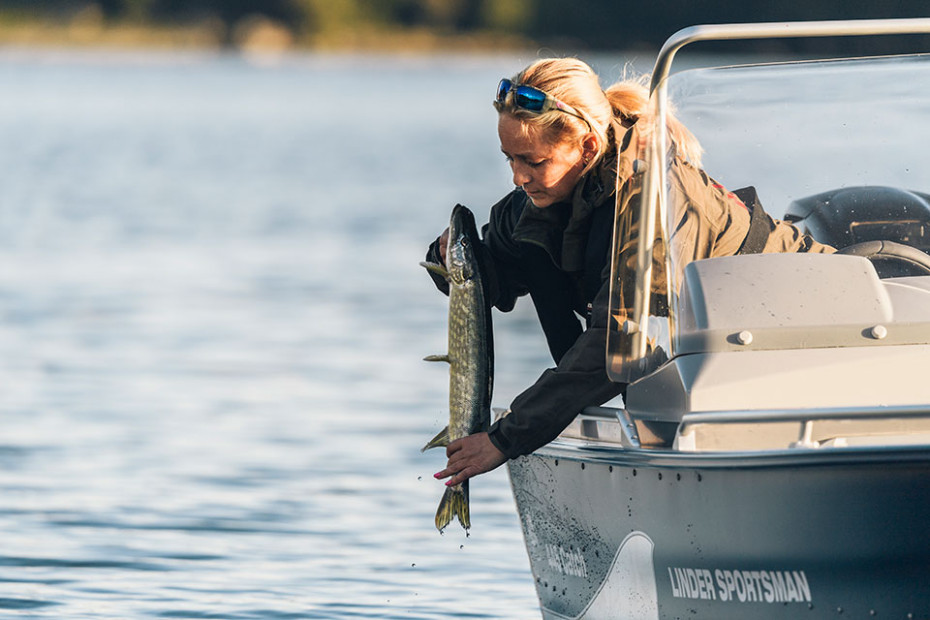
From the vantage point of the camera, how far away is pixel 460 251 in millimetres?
5332

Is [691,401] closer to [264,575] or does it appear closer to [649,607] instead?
[649,607]

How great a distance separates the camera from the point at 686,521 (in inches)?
189

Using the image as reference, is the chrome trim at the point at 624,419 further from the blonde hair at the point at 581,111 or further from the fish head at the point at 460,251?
the blonde hair at the point at 581,111

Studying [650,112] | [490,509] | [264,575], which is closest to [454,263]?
[650,112]

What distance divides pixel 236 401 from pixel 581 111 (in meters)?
7.72

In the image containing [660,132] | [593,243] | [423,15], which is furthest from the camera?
[423,15]

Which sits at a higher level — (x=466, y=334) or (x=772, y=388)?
(x=466, y=334)

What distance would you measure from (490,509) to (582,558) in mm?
3652

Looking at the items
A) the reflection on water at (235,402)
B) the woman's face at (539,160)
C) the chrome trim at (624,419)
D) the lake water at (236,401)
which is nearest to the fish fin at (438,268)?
the woman's face at (539,160)

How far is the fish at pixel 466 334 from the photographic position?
17.4 ft

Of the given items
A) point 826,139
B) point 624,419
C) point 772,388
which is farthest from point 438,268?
point 826,139

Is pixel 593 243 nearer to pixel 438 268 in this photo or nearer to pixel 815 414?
pixel 438 268

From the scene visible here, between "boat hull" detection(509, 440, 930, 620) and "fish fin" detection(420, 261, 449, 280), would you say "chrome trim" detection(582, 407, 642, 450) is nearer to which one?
"boat hull" detection(509, 440, 930, 620)

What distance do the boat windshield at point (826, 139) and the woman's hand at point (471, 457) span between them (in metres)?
1.00
